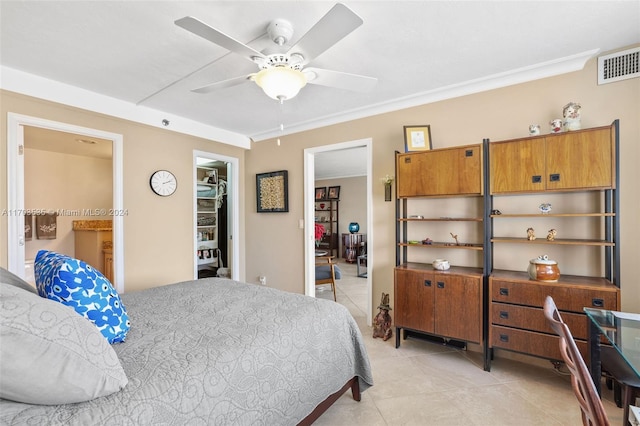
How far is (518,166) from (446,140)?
0.75m

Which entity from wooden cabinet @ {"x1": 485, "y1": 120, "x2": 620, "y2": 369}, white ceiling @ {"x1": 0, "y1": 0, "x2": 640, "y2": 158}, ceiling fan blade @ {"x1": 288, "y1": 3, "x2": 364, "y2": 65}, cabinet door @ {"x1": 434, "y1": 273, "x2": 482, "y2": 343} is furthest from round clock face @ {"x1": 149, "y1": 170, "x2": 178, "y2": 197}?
wooden cabinet @ {"x1": 485, "y1": 120, "x2": 620, "y2": 369}

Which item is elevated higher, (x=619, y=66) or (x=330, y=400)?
(x=619, y=66)

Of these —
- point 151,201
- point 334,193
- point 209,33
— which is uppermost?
point 209,33

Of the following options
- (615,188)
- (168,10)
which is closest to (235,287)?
(168,10)

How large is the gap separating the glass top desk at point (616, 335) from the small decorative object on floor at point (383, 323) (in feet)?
5.28

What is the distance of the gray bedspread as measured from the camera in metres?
0.92

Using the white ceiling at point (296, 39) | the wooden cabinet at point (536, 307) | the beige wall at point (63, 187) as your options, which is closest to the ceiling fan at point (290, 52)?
the white ceiling at point (296, 39)

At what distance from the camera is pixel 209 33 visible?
1.41m

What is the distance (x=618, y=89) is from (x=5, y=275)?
3966 mm

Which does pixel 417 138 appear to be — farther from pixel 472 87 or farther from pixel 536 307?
pixel 536 307

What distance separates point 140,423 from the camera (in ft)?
2.91

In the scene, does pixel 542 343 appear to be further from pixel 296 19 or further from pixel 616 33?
pixel 296 19

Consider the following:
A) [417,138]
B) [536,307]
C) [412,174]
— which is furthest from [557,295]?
[417,138]

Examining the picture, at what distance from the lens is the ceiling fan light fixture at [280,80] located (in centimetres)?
169
